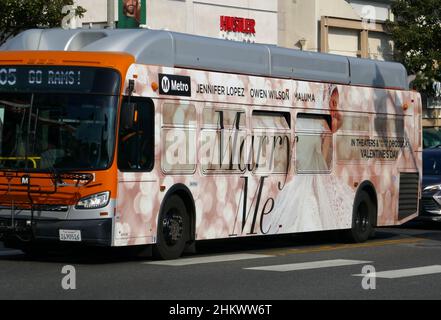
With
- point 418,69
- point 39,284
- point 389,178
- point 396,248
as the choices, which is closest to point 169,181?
point 39,284

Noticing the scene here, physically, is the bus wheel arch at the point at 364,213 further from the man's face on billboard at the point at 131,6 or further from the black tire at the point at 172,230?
the man's face on billboard at the point at 131,6

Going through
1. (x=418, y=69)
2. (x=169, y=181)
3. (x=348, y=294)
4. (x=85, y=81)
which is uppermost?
(x=418, y=69)

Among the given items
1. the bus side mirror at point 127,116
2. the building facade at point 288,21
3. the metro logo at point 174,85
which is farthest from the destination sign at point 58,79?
the building facade at point 288,21

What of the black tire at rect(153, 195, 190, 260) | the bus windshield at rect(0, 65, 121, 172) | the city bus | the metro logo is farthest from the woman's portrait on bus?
the bus windshield at rect(0, 65, 121, 172)

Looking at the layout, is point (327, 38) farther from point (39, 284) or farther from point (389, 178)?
point (39, 284)

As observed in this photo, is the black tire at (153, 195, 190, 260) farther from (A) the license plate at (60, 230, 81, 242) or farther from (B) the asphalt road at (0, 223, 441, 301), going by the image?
(A) the license plate at (60, 230, 81, 242)

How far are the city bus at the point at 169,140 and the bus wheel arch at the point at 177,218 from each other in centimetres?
2

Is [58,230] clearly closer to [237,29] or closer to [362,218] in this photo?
[362,218]

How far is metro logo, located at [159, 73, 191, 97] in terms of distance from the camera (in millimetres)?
16516

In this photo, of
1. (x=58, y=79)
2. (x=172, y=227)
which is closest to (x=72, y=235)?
(x=172, y=227)

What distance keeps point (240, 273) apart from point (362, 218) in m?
6.64

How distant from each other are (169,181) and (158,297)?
14.5ft

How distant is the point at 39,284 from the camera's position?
13375 mm

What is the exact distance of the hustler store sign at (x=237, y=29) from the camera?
49.1m
